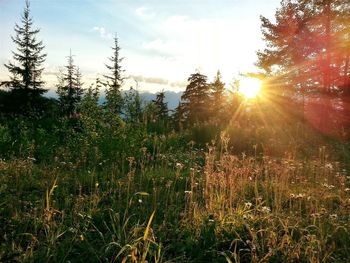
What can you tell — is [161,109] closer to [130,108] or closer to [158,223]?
[130,108]

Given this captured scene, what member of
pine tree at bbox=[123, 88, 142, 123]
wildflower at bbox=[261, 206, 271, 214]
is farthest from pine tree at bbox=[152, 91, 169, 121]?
wildflower at bbox=[261, 206, 271, 214]

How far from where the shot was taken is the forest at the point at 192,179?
137 inches

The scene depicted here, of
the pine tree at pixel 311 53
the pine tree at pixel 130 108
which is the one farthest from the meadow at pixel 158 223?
the pine tree at pixel 311 53

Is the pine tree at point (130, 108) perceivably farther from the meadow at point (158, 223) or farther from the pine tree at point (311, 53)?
the pine tree at point (311, 53)

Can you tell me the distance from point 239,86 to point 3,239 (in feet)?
83.1

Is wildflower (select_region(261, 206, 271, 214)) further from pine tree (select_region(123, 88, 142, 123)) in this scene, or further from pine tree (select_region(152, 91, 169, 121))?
pine tree (select_region(152, 91, 169, 121))

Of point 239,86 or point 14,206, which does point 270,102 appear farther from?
point 14,206

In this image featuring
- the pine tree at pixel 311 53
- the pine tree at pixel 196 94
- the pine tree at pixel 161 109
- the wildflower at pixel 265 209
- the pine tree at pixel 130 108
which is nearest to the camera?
the wildflower at pixel 265 209

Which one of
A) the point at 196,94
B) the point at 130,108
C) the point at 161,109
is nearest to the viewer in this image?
the point at 130,108

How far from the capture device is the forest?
347 centimetres

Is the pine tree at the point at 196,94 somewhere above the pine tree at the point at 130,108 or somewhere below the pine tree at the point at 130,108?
above

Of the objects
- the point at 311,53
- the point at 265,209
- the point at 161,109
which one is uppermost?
the point at 311,53

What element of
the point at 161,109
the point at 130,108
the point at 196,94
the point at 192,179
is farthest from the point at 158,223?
the point at 196,94

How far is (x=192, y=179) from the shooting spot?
4539mm
